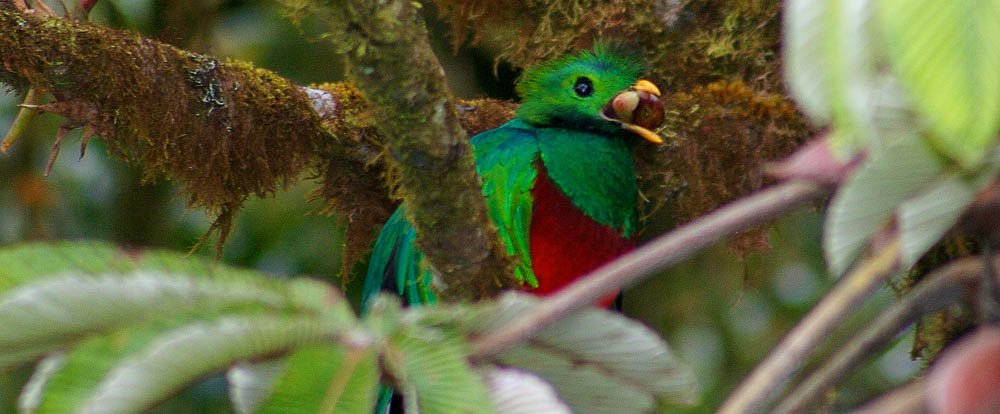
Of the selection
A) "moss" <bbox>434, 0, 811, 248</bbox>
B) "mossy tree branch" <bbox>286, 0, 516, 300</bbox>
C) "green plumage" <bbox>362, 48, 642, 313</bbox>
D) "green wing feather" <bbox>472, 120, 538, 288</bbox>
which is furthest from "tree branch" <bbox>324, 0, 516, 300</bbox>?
"moss" <bbox>434, 0, 811, 248</bbox>

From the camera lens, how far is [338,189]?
2.33 metres

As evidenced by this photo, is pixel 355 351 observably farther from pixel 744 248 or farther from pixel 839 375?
pixel 744 248

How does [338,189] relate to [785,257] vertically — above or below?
above

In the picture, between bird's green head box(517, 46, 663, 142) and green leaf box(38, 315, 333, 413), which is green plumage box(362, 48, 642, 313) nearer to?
bird's green head box(517, 46, 663, 142)

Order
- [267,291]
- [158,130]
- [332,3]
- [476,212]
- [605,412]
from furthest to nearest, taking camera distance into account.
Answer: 1. [158,130]
2. [476,212]
3. [332,3]
4. [605,412]
5. [267,291]

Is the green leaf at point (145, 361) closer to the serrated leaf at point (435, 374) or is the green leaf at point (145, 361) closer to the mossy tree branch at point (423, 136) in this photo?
the serrated leaf at point (435, 374)

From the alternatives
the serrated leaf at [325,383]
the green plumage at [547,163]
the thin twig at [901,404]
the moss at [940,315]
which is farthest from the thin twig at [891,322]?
the green plumage at [547,163]

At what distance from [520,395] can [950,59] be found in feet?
1.29

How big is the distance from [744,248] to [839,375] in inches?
55.5

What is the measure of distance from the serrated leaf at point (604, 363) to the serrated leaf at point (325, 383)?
148 mm

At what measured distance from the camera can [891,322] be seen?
2.88ft

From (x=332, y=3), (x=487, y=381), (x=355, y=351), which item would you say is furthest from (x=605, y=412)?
(x=332, y=3)

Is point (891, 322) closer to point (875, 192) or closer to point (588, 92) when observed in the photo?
point (875, 192)

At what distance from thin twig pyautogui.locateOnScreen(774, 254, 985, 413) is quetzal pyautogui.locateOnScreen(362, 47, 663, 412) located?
3.83 ft
